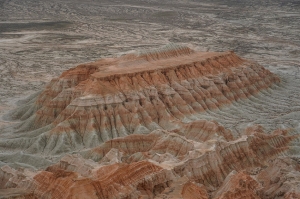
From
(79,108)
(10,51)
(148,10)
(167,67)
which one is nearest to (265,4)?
(148,10)

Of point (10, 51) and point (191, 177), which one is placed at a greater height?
point (191, 177)

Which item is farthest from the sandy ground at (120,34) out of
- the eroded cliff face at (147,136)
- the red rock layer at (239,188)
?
the red rock layer at (239,188)

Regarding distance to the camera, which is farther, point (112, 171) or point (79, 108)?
point (79, 108)

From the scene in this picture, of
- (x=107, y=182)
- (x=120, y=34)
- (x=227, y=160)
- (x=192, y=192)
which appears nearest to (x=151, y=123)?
(x=227, y=160)

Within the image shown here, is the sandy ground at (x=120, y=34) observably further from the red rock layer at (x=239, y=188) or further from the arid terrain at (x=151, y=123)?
the red rock layer at (x=239, y=188)

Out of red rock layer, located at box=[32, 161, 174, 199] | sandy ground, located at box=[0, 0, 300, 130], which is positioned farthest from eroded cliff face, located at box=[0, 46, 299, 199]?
sandy ground, located at box=[0, 0, 300, 130]

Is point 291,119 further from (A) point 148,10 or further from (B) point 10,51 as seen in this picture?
(A) point 148,10
